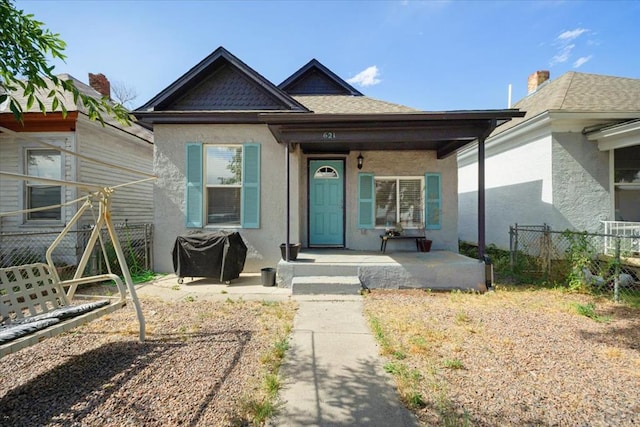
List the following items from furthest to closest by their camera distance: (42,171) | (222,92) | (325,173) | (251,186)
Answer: (325,173)
(222,92)
(42,171)
(251,186)

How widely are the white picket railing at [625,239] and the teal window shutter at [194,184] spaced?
28.4 ft

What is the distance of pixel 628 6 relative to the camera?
6.86 metres

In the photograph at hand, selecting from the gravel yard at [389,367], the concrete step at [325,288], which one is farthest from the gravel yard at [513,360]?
the concrete step at [325,288]

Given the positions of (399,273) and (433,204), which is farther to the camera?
(433,204)

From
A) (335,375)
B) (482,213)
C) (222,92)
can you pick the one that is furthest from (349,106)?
(335,375)

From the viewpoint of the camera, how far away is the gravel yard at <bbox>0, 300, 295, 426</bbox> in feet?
6.99

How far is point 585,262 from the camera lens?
547 cm

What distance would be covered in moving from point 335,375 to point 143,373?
1.79m

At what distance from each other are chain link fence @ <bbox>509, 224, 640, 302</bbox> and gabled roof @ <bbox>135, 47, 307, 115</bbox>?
21.1ft

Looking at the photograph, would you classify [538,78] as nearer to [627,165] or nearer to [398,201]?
[627,165]

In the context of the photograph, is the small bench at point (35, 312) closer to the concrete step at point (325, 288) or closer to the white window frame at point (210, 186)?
the concrete step at point (325, 288)

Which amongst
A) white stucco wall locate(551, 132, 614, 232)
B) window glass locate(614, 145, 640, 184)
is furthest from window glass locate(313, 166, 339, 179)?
window glass locate(614, 145, 640, 184)

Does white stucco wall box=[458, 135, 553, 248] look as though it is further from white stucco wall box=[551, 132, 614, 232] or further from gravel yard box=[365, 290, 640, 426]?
gravel yard box=[365, 290, 640, 426]

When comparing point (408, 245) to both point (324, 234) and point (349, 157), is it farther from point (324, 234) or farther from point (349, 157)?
point (349, 157)
